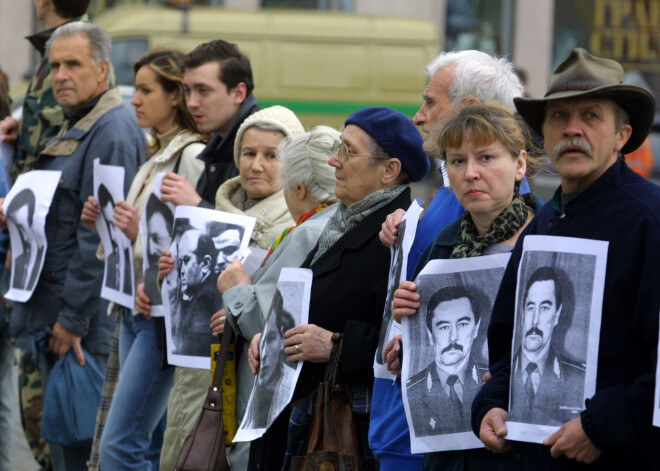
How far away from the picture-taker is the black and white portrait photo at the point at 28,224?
6000 mm

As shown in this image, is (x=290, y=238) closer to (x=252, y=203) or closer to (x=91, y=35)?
(x=252, y=203)

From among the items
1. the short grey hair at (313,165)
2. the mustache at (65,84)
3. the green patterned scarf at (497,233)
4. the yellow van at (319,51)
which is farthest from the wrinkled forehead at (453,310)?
the yellow van at (319,51)

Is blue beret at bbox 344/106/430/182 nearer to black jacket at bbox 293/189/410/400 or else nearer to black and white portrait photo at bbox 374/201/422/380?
black jacket at bbox 293/189/410/400

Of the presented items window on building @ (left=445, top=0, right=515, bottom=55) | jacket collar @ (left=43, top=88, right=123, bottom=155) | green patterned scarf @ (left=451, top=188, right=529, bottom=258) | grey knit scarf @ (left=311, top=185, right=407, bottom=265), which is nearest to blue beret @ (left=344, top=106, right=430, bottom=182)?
grey knit scarf @ (left=311, top=185, right=407, bottom=265)

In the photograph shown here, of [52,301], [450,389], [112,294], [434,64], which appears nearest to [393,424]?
[450,389]

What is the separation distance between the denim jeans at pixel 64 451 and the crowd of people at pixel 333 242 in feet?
0.04

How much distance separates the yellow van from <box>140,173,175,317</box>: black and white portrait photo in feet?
45.0

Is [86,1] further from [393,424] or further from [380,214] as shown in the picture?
[393,424]

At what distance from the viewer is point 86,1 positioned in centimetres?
680

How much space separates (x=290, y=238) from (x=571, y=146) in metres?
1.57

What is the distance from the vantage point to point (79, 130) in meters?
6.10

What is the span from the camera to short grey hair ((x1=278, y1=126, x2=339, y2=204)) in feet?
14.5

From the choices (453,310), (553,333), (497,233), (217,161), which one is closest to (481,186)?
(497,233)

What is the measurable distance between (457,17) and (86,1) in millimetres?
16635
